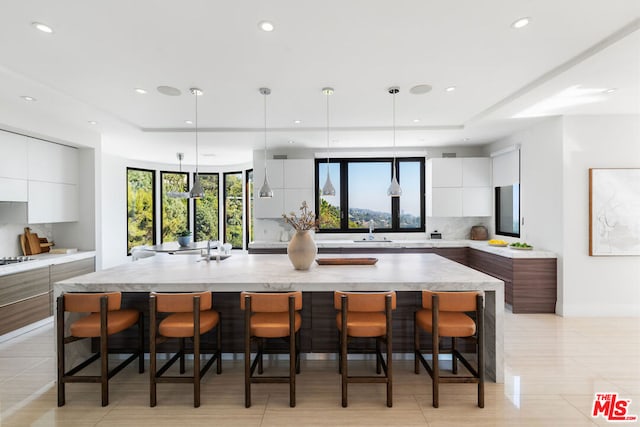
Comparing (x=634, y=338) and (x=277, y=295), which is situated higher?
(x=277, y=295)

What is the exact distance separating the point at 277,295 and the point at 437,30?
2.21 meters

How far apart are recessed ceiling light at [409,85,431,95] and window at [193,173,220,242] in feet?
18.6

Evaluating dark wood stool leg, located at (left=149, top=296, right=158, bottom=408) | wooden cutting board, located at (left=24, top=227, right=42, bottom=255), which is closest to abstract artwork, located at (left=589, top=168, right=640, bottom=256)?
dark wood stool leg, located at (left=149, top=296, right=158, bottom=408)

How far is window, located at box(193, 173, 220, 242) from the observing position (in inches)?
304

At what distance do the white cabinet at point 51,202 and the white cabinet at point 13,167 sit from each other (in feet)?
0.44

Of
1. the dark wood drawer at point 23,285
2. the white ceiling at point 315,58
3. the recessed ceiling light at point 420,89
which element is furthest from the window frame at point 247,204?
the recessed ceiling light at point 420,89

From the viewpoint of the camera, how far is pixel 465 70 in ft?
9.29

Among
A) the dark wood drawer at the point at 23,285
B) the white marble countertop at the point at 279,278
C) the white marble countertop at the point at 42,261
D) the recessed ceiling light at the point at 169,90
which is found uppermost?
the recessed ceiling light at the point at 169,90

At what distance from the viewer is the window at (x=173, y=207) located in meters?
7.45

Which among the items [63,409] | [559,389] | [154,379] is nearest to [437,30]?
[559,389]

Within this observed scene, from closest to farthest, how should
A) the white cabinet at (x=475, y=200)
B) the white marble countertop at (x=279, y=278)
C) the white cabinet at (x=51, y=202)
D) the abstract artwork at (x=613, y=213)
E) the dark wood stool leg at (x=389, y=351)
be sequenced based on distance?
the dark wood stool leg at (x=389, y=351)
the white marble countertop at (x=279, y=278)
the abstract artwork at (x=613, y=213)
the white cabinet at (x=51, y=202)
the white cabinet at (x=475, y=200)

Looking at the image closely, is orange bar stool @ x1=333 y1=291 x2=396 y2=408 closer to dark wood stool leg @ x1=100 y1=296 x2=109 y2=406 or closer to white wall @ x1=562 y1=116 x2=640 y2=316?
dark wood stool leg @ x1=100 y1=296 x2=109 y2=406

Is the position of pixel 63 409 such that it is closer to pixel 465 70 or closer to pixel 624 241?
pixel 465 70

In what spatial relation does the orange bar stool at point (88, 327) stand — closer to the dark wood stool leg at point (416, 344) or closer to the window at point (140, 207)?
the dark wood stool leg at point (416, 344)
